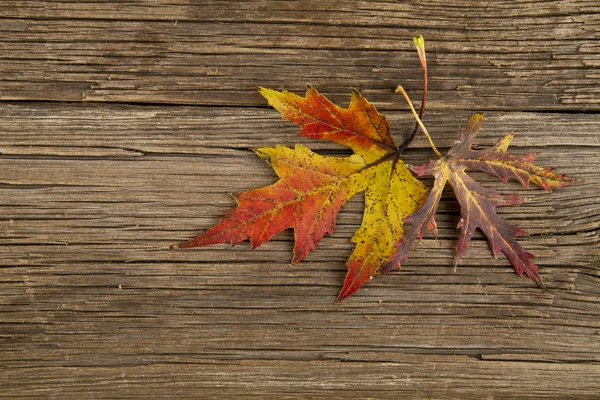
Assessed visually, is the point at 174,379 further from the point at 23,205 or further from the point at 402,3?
the point at 402,3

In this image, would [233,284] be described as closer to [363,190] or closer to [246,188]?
[246,188]

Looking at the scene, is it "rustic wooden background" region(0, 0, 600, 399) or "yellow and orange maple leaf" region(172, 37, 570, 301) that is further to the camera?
"rustic wooden background" region(0, 0, 600, 399)

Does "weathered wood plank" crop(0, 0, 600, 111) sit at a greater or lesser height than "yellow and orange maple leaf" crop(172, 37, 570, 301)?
greater

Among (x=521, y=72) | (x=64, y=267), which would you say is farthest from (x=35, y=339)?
(x=521, y=72)

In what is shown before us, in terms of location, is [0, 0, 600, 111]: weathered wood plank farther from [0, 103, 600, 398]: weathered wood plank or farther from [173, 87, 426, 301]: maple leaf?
[173, 87, 426, 301]: maple leaf

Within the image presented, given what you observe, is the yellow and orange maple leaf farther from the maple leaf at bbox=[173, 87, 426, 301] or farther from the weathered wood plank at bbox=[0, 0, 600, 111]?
the weathered wood plank at bbox=[0, 0, 600, 111]

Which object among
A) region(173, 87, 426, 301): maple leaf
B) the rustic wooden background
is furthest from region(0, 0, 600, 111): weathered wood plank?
region(173, 87, 426, 301): maple leaf
